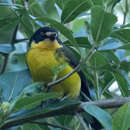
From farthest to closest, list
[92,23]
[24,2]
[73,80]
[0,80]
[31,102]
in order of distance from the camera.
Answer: [73,80] < [24,2] < [0,80] < [92,23] < [31,102]

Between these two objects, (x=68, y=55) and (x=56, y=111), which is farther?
(x=68, y=55)

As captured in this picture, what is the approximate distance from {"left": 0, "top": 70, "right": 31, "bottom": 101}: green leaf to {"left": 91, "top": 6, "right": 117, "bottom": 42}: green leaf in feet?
2.33

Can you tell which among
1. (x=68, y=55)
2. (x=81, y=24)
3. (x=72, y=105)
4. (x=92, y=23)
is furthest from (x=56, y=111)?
(x=81, y=24)

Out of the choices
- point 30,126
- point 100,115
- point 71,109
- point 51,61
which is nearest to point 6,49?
point 51,61

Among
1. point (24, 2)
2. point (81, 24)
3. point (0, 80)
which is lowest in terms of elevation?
point (0, 80)

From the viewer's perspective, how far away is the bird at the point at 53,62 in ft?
8.02

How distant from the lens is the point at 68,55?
8.51 ft

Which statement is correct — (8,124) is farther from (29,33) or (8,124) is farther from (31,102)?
(29,33)

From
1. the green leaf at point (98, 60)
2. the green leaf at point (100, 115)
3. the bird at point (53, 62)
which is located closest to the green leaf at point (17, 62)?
the bird at point (53, 62)

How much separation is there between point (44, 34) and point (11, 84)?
1.95ft

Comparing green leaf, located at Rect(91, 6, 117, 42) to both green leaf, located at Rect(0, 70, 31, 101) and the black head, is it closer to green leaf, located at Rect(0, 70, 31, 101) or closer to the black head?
green leaf, located at Rect(0, 70, 31, 101)

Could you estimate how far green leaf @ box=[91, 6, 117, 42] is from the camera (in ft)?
5.58

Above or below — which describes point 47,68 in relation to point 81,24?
below

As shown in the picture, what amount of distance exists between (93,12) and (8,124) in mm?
727
